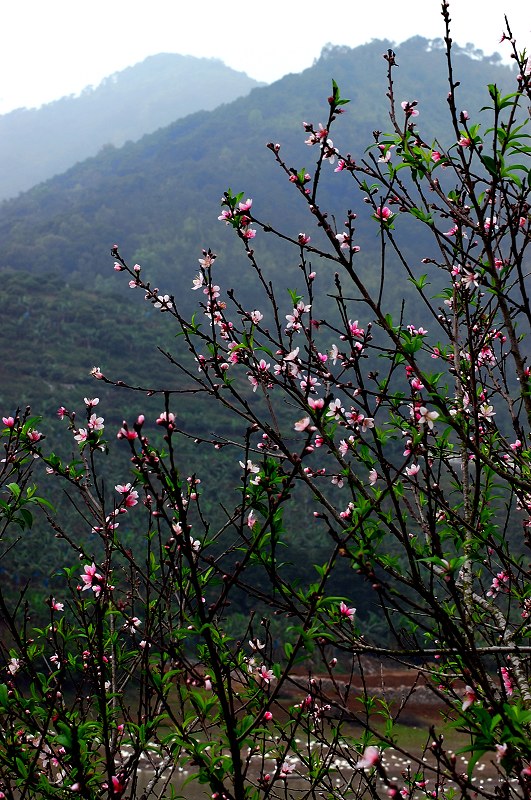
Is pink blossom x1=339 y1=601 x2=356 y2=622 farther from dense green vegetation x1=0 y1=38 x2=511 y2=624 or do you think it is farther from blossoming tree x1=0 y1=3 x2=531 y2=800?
dense green vegetation x1=0 y1=38 x2=511 y2=624

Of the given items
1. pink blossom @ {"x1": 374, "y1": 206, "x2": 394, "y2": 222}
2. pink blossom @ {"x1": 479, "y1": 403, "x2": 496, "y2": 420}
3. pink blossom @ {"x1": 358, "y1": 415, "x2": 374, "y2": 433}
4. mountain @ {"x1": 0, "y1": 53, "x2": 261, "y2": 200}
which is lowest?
pink blossom @ {"x1": 358, "y1": 415, "x2": 374, "y2": 433}

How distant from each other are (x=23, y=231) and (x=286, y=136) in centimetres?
2842

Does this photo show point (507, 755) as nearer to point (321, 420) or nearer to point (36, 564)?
point (321, 420)

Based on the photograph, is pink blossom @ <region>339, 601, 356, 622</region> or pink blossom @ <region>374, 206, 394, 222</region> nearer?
pink blossom @ <region>339, 601, 356, 622</region>

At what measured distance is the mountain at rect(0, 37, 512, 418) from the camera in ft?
98.0

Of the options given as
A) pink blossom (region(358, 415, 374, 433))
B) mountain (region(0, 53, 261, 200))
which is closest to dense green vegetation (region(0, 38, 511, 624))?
pink blossom (region(358, 415, 374, 433))

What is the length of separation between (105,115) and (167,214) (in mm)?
87149

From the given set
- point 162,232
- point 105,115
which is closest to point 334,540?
point 162,232

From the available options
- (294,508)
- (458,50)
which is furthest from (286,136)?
(294,508)

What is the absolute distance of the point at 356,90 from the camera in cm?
7275

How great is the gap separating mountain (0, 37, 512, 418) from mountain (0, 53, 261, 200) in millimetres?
41902

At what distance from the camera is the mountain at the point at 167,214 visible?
2988 cm

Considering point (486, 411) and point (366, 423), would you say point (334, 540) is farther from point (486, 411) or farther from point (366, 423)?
point (486, 411)

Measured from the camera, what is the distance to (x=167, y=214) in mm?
53969
